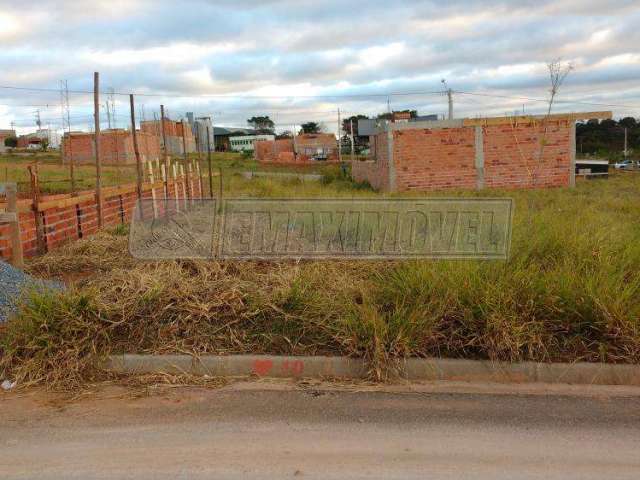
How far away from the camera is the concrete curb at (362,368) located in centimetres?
457

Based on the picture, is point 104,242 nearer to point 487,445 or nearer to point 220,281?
point 220,281

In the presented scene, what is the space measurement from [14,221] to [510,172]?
66.8 feet

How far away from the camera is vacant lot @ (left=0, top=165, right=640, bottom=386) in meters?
4.67

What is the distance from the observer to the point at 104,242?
8250 mm

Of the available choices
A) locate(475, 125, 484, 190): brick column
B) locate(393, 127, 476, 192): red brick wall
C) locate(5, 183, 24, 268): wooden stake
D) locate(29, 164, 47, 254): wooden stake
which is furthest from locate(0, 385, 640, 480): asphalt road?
locate(475, 125, 484, 190): brick column

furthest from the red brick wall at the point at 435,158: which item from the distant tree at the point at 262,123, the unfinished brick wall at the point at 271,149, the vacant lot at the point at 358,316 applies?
the distant tree at the point at 262,123

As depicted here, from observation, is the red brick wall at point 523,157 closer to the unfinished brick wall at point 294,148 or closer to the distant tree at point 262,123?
the unfinished brick wall at point 294,148

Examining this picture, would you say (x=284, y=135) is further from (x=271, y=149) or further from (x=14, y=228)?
(x=14, y=228)

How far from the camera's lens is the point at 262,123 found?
137625 mm

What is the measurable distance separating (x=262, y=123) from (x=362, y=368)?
136371mm

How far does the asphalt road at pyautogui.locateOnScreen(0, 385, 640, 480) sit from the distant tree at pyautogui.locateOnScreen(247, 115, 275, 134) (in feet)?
436

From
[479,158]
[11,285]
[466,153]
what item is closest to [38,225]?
[11,285]

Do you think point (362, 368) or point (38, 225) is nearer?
point (362, 368)

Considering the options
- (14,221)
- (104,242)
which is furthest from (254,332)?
(104,242)
